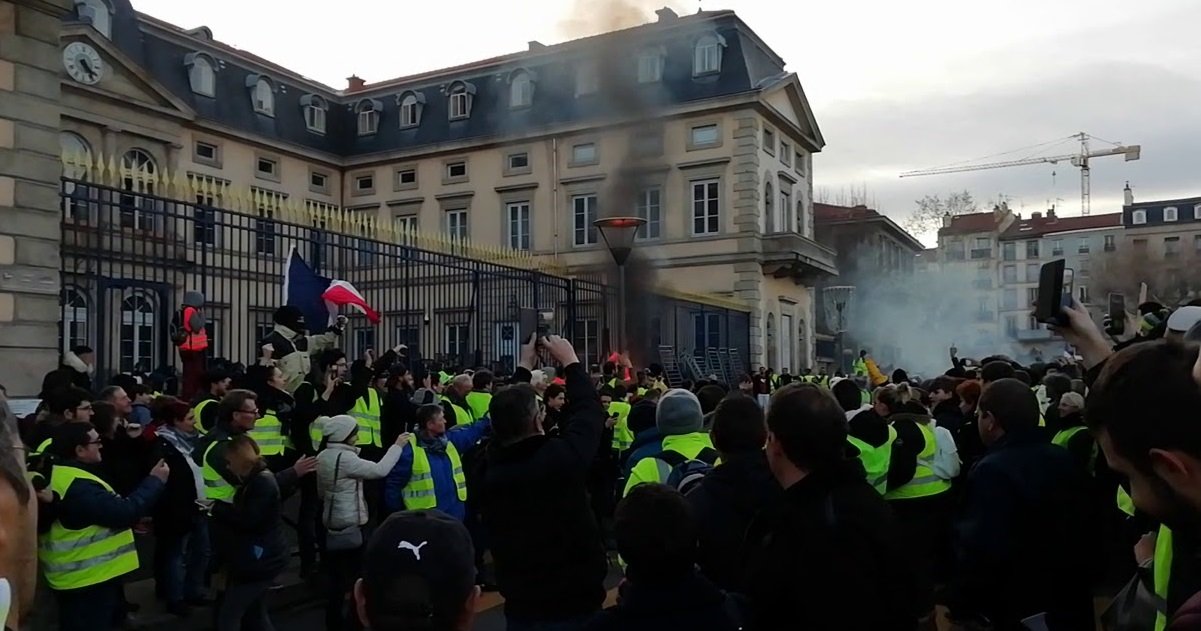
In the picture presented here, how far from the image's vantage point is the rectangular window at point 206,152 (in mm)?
30719

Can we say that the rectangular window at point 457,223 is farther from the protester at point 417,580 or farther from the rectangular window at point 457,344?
the protester at point 417,580

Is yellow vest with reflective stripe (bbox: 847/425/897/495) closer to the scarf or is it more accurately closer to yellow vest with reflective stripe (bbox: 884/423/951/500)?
yellow vest with reflective stripe (bbox: 884/423/951/500)

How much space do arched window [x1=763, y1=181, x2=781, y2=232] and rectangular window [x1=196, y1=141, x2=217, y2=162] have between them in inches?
752

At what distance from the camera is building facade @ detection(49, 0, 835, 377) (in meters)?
30.3

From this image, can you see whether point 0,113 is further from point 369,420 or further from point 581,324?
point 581,324

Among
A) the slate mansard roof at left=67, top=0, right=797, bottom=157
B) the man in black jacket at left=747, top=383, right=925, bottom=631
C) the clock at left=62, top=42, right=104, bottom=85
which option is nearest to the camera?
the man in black jacket at left=747, top=383, right=925, bottom=631

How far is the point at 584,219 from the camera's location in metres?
32.8

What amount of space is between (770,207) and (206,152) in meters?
19.7

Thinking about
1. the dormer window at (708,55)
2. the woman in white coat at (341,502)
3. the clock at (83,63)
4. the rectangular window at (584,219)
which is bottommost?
the woman in white coat at (341,502)

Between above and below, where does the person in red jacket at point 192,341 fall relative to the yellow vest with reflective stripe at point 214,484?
above

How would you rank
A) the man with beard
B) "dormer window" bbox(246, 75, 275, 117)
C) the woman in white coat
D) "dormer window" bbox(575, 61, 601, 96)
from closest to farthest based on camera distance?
the man with beard
the woman in white coat
"dormer window" bbox(575, 61, 601, 96)
"dormer window" bbox(246, 75, 275, 117)

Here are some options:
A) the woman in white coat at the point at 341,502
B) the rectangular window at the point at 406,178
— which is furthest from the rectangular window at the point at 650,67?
the woman in white coat at the point at 341,502

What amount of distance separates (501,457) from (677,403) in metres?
1.04

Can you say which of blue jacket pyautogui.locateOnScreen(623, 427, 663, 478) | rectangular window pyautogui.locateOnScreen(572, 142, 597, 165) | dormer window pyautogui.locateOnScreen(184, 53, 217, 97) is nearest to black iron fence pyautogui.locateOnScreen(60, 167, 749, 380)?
blue jacket pyautogui.locateOnScreen(623, 427, 663, 478)
